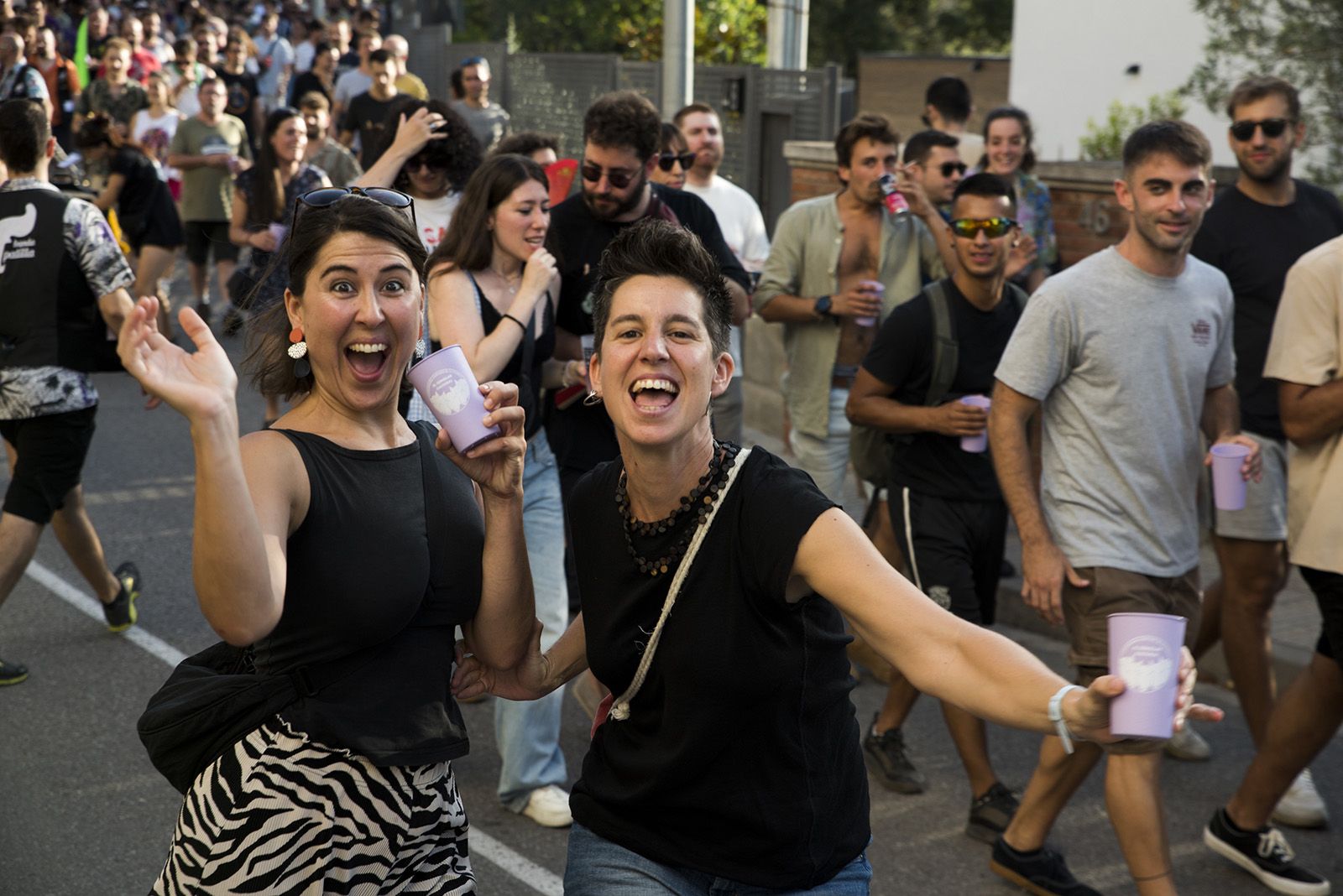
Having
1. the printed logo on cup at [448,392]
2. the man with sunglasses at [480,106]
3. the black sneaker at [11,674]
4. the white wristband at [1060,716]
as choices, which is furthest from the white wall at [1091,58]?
the white wristband at [1060,716]

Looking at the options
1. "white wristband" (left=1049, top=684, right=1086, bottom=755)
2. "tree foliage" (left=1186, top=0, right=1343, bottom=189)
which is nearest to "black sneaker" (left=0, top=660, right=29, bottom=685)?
"white wristband" (left=1049, top=684, right=1086, bottom=755)

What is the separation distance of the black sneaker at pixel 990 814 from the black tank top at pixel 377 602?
265 centimetres

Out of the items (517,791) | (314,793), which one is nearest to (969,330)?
(517,791)

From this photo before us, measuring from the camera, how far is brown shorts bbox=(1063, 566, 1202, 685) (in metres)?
4.75

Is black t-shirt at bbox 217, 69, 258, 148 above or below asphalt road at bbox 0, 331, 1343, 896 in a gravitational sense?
above

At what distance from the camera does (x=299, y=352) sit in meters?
3.07

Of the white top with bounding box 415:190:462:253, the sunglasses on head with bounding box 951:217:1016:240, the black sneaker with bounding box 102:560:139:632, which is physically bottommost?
the black sneaker with bounding box 102:560:139:632

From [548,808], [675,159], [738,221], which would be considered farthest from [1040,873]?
[738,221]

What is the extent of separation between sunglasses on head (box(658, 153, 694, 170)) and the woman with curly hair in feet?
3.70

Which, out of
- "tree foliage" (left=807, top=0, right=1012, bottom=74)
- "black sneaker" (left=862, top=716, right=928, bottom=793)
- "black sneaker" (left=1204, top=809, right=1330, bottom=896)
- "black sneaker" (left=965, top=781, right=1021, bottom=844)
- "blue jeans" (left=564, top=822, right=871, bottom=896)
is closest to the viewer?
"blue jeans" (left=564, top=822, right=871, bottom=896)

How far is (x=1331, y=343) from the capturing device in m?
4.82

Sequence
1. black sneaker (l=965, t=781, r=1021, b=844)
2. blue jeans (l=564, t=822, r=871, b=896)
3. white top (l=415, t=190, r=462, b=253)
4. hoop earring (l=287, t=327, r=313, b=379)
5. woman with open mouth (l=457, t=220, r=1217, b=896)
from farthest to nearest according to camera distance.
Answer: white top (l=415, t=190, r=462, b=253) → black sneaker (l=965, t=781, r=1021, b=844) → hoop earring (l=287, t=327, r=313, b=379) → blue jeans (l=564, t=822, r=871, b=896) → woman with open mouth (l=457, t=220, r=1217, b=896)

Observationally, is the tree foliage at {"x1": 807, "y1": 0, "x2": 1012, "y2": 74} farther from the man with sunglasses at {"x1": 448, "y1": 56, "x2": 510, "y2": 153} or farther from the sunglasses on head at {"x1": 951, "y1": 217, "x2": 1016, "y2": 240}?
the sunglasses on head at {"x1": 951, "y1": 217, "x2": 1016, "y2": 240}

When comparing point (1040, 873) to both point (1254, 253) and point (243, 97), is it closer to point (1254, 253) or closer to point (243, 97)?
point (1254, 253)
